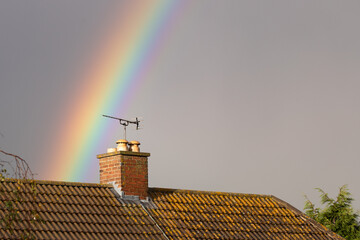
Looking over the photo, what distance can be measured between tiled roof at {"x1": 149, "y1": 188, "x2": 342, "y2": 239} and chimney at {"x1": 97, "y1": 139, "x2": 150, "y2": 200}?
0.61m

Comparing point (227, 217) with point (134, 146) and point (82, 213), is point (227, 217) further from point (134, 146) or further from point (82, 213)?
point (82, 213)

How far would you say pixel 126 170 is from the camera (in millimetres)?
21797

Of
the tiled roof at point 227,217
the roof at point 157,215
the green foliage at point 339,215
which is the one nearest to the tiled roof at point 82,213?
the roof at point 157,215

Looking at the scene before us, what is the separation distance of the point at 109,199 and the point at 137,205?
2.77 ft

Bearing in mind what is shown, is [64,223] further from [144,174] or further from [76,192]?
[144,174]

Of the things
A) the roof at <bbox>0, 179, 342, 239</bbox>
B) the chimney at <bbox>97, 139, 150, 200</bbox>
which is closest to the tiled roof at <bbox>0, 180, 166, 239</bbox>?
the roof at <bbox>0, 179, 342, 239</bbox>

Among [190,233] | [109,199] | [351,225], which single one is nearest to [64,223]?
[109,199]

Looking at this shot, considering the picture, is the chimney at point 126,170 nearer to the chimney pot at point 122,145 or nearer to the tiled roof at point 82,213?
the chimney pot at point 122,145

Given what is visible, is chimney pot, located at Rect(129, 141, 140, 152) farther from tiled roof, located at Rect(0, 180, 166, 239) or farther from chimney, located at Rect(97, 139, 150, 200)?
tiled roof, located at Rect(0, 180, 166, 239)

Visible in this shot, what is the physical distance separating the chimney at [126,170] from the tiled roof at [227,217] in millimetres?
611

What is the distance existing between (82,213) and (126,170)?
257cm

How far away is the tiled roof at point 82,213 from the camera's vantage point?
60.3 ft

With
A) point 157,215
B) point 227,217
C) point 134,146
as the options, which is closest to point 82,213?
point 157,215

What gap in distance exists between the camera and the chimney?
21.6 m
